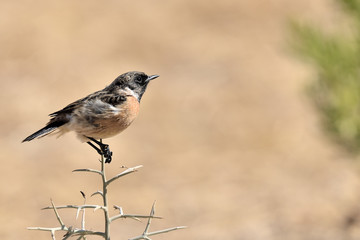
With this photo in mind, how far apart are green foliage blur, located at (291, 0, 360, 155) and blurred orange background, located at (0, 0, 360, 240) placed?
2.30ft

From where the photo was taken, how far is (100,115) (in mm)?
3652

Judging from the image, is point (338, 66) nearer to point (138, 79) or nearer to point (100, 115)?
point (138, 79)

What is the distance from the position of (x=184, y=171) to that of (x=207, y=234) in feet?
7.21

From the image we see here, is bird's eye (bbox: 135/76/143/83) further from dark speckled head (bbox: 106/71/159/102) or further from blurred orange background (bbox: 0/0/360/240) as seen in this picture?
blurred orange background (bbox: 0/0/360/240)

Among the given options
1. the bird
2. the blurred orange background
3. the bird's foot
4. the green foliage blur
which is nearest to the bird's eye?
the bird

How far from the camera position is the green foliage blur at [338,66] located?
8.20 metres

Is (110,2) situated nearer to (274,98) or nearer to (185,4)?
(185,4)

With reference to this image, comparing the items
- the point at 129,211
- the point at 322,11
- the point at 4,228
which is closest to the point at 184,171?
the point at 129,211

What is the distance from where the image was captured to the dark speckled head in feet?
13.1

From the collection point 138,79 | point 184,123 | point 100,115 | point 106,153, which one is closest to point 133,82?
point 138,79

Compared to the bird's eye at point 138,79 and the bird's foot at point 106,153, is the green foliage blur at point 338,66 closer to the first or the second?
the bird's eye at point 138,79

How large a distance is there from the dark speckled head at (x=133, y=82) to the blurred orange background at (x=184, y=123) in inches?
212

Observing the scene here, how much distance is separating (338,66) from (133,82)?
15.9ft

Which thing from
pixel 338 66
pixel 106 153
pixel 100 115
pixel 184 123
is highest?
pixel 184 123
